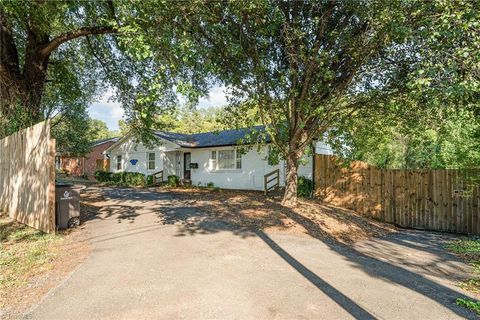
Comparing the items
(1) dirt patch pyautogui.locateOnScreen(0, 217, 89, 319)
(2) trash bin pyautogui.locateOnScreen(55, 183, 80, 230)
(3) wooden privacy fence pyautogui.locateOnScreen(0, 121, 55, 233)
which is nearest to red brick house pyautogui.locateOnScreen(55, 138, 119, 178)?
(3) wooden privacy fence pyautogui.locateOnScreen(0, 121, 55, 233)

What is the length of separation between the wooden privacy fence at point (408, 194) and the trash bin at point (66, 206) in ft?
32.1

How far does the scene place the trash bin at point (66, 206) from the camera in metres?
7.20

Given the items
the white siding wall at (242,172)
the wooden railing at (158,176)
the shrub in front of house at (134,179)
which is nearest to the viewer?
the white siding wall at (242,172)

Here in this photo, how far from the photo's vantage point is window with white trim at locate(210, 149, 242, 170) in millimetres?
18078

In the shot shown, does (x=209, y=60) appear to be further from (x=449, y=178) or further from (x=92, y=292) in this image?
(x=449, y=178)

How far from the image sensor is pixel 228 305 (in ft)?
12.0

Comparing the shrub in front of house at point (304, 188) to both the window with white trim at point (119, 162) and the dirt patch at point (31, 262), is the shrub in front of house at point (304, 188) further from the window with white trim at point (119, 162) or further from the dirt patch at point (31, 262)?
the window with white trim at point (119, 162)

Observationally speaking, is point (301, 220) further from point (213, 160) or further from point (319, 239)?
point (213, 160)

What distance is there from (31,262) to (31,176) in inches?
118

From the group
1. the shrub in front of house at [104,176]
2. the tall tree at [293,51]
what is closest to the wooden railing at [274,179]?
the tall tree at [293,51]

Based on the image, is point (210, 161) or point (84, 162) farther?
point (84, 162)

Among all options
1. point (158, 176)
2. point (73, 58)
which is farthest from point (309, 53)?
point (158, 176)

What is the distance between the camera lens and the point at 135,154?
24078 mm

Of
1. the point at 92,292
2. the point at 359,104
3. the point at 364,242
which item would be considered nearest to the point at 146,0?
the point at 92,292
